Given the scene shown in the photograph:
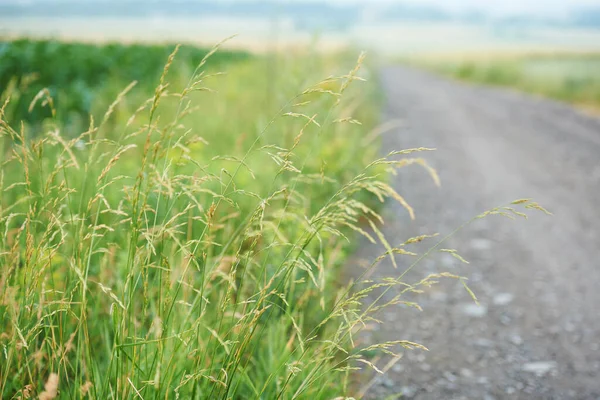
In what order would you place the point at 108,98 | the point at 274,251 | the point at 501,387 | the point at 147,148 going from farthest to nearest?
the point at 108,98, the point at 274,251, the point at 501,387, the point at 147,148

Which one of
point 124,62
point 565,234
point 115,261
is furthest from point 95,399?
point 124,62

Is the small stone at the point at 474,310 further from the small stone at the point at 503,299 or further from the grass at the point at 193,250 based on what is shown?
the grass at the point at 193,250

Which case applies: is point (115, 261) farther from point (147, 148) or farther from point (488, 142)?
point (488, 142)

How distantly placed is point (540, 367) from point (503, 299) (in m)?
0.93

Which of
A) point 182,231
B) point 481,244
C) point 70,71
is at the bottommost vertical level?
point 481,244

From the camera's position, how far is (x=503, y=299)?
4.09 metres

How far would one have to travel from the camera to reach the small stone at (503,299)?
4.02 m

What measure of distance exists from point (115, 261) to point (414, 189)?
480 centimetres

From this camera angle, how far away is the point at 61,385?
2070mm

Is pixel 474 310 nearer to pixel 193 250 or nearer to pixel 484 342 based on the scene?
pixel 484 342

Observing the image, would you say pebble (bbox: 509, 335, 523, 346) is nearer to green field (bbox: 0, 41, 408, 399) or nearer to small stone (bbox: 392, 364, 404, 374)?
small stone (bbox: 392, 364, 404, 374)

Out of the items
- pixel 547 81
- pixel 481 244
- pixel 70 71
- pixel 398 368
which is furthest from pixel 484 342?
pixel 547 81

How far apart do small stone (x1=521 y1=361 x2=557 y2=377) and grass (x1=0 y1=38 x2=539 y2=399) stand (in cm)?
76

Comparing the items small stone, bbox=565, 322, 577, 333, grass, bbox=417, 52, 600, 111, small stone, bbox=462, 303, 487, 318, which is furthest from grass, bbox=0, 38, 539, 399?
grass, bbox=417, 52, 600, 111
